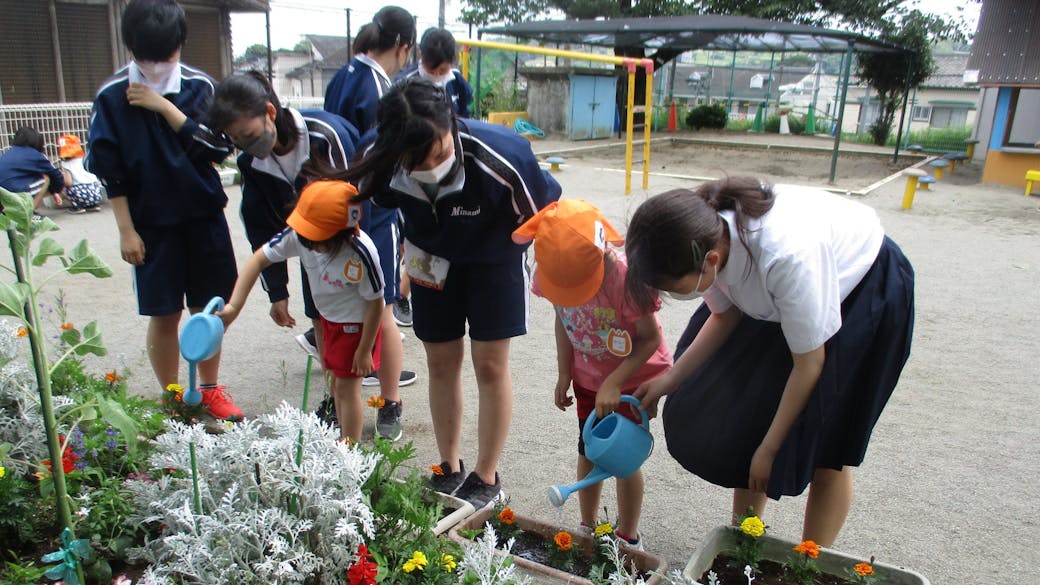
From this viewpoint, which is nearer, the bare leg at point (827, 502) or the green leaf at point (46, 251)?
the green leaf at point (46, 251)

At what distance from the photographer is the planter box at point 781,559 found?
1767mm

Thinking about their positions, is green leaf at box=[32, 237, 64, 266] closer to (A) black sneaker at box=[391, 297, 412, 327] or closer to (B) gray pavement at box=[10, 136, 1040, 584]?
(B) gray pavement at box=[10, 136, 1040, 584]

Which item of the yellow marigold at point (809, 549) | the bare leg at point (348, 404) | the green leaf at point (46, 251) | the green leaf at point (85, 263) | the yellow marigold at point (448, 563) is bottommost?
the bare leg at point (348, 404)

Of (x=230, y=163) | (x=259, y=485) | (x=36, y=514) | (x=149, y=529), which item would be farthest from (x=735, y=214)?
(x=230, y=163)

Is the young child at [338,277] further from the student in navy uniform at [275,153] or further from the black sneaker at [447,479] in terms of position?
the black sneaker at [447,479]

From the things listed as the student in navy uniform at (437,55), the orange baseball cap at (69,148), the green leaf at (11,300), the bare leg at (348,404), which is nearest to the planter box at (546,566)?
the bare leg at (348,404)

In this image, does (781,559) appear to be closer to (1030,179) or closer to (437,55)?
(437,55)

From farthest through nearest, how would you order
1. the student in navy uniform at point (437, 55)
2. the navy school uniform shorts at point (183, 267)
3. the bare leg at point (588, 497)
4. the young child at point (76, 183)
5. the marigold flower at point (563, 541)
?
the young child at point (76, 183) < the student in navy uniform at point (437, 55) < the navy school uniform shorts at point (183, 267) < the bare leg at point (588, 497) < the marigold flower at point (563, 541)

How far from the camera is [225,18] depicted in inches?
461

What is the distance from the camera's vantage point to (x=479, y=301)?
2.40m

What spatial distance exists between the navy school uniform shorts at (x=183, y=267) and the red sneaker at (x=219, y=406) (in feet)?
1.18

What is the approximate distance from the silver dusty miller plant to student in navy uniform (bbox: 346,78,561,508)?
2.25 ft

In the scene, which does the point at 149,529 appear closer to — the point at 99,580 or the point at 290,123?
the point at 99,580

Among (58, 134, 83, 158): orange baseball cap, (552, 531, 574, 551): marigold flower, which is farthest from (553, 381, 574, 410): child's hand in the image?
(58, 134, 83, 158): orange baseball cap
